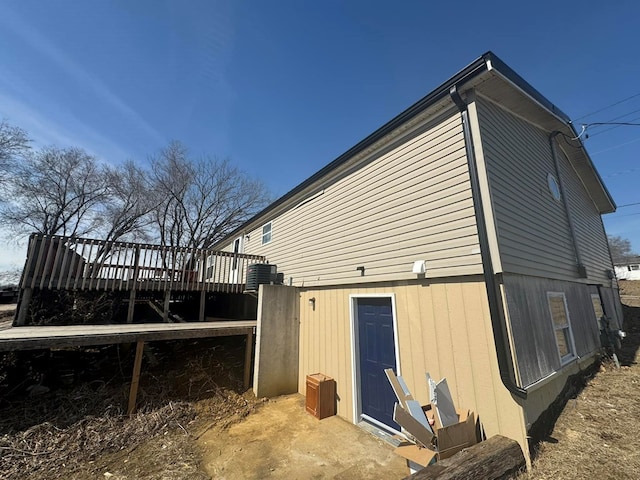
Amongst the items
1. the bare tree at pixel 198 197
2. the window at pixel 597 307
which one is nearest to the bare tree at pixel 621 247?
the window at pixel 597 307

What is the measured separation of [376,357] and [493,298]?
2.49 meters

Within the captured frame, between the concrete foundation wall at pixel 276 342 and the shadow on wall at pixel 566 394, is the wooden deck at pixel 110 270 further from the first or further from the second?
the shadow on wall at pixel 566 394

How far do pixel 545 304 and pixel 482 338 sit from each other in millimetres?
1964

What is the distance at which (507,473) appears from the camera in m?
2.84

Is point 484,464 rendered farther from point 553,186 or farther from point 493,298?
point 553,186

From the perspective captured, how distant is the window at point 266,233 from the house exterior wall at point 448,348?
5.25 m

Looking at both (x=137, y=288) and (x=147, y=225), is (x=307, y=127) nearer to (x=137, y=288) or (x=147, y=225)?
(x=137, y=288)

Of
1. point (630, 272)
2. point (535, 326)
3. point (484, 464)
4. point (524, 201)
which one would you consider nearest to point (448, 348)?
point (484, 464)

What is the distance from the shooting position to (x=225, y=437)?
453 centimetres

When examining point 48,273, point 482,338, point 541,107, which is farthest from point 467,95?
point 48,273

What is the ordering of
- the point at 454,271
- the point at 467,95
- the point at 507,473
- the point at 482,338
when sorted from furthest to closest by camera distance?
the point at 467,95 → the point at 454,271 → the point at 482,338 → the point at 507,473

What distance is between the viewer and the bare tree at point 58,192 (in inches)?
719

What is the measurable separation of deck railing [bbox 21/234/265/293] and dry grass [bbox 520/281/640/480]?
818cm

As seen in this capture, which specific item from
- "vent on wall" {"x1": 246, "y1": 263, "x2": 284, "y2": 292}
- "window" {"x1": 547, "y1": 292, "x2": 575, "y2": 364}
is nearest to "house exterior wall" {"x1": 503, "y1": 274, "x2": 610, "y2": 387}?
"window" {"x1": 547, "y1": 292, "x2": 575, "y2": 364}
